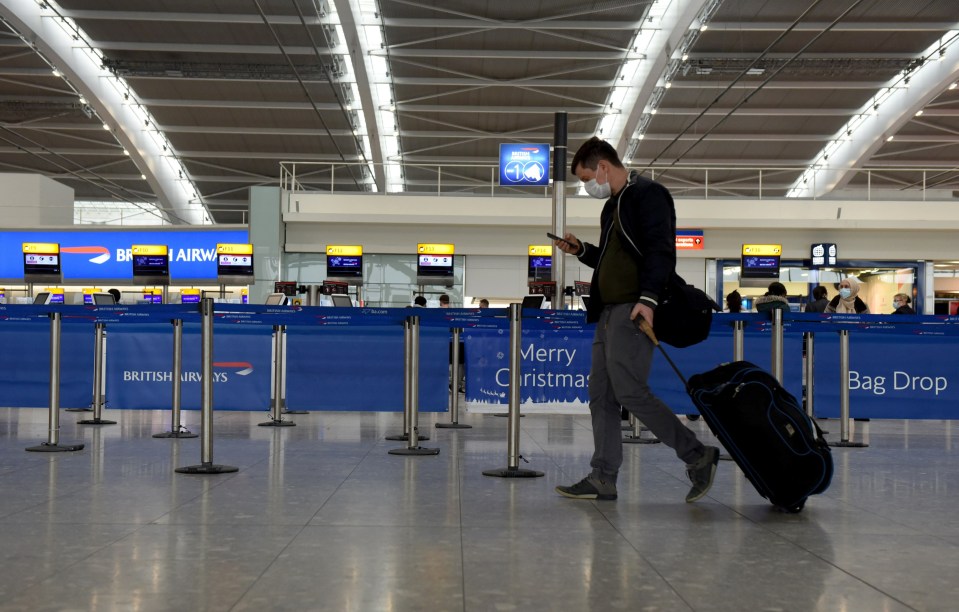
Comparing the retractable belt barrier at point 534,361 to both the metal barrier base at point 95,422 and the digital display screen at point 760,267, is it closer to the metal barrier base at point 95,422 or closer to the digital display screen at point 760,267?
the metal barrier base at point 95,422

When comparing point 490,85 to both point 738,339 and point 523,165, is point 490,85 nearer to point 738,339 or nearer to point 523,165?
point 523,165

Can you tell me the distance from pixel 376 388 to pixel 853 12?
2141 cm

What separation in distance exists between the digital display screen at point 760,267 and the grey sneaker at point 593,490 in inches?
734

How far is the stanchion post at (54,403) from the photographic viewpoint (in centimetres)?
646

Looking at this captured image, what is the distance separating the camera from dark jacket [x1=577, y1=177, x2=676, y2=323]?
177 inches

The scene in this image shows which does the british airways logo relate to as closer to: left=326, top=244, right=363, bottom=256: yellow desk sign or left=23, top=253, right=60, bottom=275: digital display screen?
left=326, top=244, right=363, bottom=256: yellow desk sign

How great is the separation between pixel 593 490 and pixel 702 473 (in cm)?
52

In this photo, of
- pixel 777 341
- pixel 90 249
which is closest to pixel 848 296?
pixel 777 341

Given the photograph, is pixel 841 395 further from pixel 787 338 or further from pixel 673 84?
pixel 673 84

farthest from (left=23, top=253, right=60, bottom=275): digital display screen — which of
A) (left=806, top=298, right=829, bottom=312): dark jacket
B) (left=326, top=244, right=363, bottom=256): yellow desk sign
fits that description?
(left=806, top=298, right=829, bottom=312): dark jacket

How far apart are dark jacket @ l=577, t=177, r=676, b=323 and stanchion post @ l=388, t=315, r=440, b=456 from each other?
2.15 meters

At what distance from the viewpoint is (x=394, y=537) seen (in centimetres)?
370

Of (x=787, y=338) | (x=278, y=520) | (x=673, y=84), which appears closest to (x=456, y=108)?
(x=673, y=84)

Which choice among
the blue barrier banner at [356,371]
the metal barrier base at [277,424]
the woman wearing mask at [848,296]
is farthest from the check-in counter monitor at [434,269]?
the blue barrier banner at [356,371]
